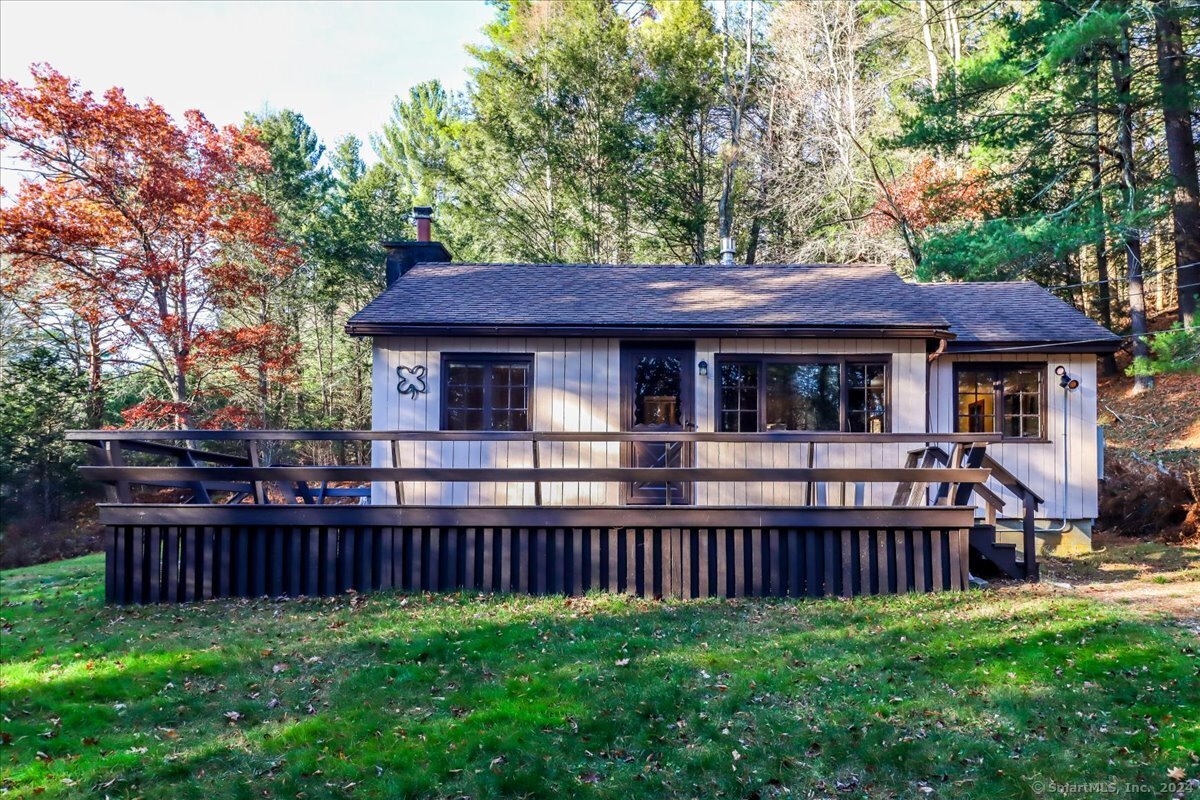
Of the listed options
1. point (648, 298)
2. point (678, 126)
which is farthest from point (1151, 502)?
point (678, 126)

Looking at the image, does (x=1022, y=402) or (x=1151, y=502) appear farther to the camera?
(x=1151, y=502)

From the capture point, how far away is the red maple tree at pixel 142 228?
13.0 m

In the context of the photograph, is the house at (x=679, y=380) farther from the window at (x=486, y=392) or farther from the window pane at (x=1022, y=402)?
the window pane at (x=1022, y=402)

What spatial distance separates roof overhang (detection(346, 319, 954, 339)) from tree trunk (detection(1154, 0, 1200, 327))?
Answer: 751 centimetres

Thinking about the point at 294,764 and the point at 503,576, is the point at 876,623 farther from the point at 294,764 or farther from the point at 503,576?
the point at 294,764

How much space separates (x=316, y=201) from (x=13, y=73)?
27.3 feet

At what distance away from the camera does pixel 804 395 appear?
8.43 metres

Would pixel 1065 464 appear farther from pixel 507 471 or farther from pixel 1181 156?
pixel 1181 156

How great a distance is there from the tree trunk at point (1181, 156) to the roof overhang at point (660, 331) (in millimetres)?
7510

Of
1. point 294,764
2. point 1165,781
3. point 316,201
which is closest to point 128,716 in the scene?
point 294,764

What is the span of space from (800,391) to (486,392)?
3.84 metres

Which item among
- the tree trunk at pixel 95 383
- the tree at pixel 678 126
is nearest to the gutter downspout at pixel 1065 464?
the tree at pixel 678 126

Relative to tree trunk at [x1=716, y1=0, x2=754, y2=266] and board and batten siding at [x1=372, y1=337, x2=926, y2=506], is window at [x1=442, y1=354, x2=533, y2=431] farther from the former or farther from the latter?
tree trunk at [x1=716, y1=0, x2=754, y2=266]

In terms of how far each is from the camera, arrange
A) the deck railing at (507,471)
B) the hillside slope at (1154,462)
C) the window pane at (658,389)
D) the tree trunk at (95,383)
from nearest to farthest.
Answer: the deck railing at (507,471) < the window pane at (658,389) < the hillside slope at (1154,462) < the tree trunk at (95,383)
